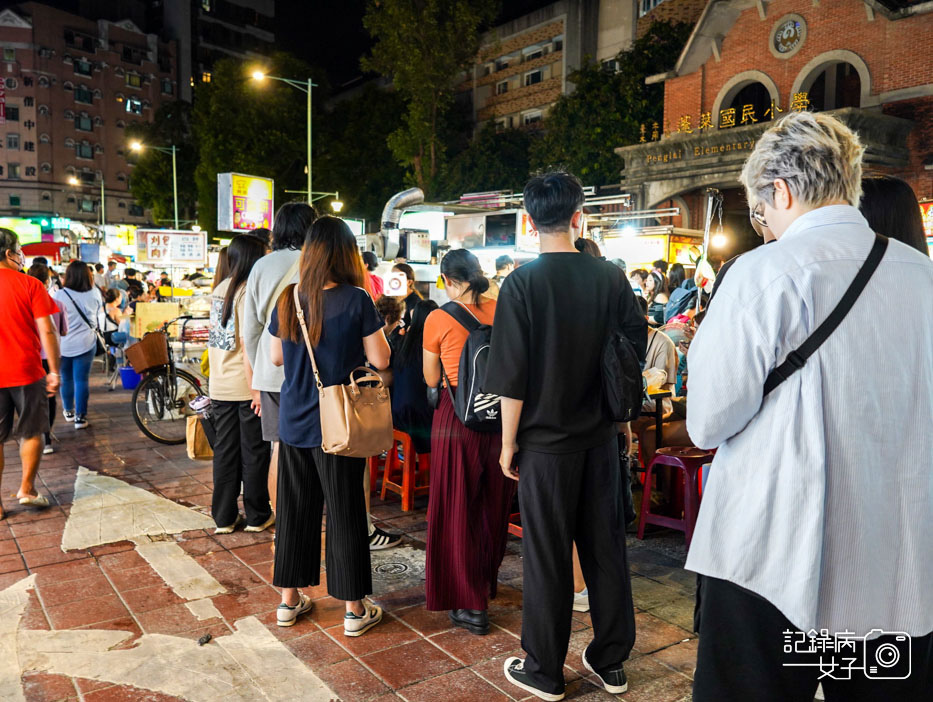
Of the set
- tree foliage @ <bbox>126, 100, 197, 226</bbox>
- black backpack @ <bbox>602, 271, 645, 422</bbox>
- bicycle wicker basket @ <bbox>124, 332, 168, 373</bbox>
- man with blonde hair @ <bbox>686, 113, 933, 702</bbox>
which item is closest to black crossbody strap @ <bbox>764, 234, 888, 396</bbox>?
man with blonde hair @ <bbox>686, 113, 933, 702</bbox>

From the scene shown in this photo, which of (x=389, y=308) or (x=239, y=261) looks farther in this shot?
(x=389, y=308)

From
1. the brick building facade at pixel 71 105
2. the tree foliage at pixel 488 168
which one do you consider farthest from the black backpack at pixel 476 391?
the brick building facade at pixel 71 105

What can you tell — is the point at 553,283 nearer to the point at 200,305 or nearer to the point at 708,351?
the point at 708,351

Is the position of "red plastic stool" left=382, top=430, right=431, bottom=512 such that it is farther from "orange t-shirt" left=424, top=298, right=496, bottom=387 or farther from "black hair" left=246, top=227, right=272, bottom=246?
"black hair" left=246, top=227, right=272, bottom=246

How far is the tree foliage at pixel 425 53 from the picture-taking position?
2811 cm

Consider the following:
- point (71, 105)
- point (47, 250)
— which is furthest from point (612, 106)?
point (71, 105)

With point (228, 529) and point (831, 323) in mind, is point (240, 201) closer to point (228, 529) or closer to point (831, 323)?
point (228, 529)

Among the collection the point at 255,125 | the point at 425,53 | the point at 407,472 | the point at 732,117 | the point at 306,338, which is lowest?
the point at 407,472

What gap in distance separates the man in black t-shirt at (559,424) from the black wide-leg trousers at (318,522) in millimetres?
985

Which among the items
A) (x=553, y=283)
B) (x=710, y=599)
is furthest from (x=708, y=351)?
(x=553, y=283)

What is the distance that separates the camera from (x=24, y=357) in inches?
212

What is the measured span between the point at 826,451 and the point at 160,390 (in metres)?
7.93

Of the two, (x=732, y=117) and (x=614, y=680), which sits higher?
(x=732, y=117)

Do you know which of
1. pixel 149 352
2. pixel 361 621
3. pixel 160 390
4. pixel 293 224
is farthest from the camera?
pixel 160 390
